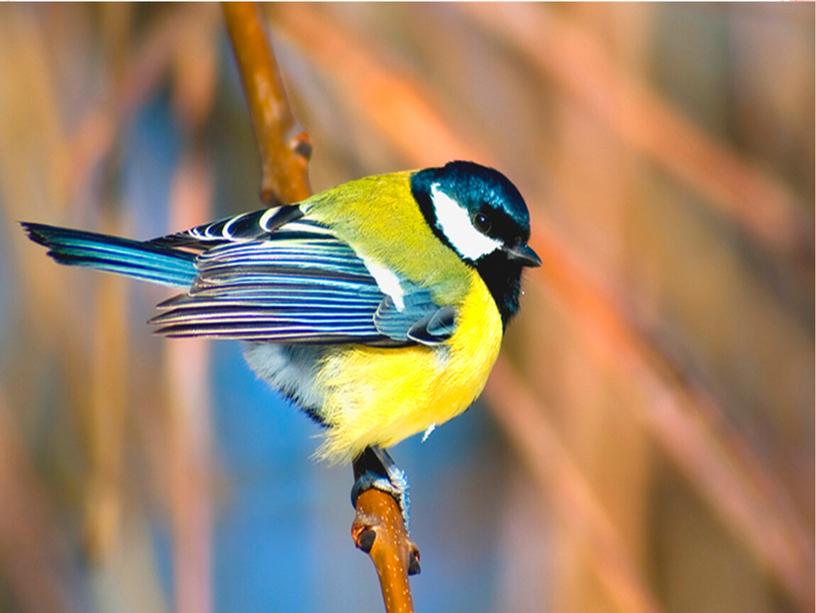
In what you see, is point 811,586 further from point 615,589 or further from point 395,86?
point 395,86

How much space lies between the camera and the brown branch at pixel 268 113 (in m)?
1.33

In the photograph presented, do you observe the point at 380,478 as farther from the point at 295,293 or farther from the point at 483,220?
the point at 483,220

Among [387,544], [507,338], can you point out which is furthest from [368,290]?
[507,338]

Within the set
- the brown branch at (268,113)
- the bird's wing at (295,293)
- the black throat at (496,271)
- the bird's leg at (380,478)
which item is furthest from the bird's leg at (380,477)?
the brown branch at (268,113)

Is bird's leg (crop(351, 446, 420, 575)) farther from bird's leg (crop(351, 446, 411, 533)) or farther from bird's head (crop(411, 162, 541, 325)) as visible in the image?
bird's head (crop(411, 162, 541, 325))

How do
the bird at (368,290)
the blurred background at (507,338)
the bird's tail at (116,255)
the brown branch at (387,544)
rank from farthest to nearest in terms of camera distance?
1. the blurred background at (507,338)
2. the bird at (368,290)
3. the bird's tail at (116,255)
4. the brown branch at (387,544)

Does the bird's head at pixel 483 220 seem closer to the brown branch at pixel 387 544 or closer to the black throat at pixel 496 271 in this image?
the black throat at pixel 496 271

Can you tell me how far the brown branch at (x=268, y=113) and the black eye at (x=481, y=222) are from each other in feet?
0.73

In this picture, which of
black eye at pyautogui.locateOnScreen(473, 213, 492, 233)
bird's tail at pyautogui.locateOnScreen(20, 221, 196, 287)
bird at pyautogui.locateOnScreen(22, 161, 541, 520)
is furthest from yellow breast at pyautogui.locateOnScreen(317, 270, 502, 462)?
bird's tail at pyautogui.locateOnScreen(20, 221, 196, 287)

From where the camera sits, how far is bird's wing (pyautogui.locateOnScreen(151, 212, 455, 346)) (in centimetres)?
115

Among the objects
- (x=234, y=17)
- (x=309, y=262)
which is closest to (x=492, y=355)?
(x=309, y=262)

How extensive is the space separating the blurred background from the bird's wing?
7.9 inches

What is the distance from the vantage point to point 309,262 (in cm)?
126

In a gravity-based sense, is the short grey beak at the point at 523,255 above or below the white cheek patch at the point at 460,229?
below
